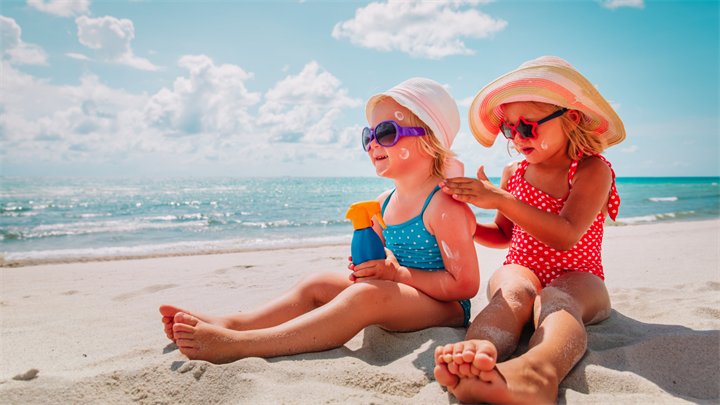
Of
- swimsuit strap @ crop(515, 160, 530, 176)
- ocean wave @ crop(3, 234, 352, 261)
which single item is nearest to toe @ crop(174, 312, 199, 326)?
swimsuit strap @ crop(515, 160, 530, 176)

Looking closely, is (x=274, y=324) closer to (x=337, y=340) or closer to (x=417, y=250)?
(x=337, y=340)

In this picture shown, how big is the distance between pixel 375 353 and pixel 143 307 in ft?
7.86

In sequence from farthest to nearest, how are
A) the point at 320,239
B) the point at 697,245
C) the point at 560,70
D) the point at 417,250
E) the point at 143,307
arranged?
the point at 320,239 < the point at 697,245 < the point at 143,307 < the point at 417,250 < the point at 560,70

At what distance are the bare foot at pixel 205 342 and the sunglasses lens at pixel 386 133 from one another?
1399mm

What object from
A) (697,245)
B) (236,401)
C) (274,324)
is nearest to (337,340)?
(274,324)

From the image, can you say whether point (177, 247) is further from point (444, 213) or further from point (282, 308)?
point (444, 213)

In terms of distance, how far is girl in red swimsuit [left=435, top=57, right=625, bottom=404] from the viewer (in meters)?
1.79

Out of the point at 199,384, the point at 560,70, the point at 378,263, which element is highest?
the point at 560,70

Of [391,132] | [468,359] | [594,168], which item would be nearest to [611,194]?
[594,168]

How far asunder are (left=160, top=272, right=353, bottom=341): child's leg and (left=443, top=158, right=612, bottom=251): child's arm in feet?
3.08

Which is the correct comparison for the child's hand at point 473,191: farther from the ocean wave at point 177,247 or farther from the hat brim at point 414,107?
the ocean wave at point 177,247

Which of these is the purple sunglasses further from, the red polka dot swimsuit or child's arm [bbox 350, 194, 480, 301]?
the red polka dot swimsuit

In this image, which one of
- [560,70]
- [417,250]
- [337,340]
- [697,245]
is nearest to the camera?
[337,340]

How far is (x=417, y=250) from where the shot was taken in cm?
248
